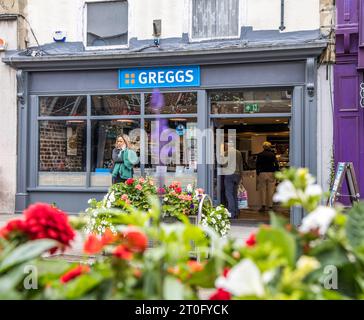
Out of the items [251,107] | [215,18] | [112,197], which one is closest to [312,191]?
[112,197]

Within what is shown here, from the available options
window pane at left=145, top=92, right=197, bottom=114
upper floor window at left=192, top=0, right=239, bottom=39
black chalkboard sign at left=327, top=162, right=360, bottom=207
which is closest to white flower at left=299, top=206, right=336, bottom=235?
black chalkboard sign at left=327, top=162, right=360, bottom=207

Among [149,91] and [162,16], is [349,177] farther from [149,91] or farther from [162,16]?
[162,16]

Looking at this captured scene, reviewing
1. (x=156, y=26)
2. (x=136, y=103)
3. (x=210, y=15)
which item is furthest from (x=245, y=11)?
(x=136, y=103)

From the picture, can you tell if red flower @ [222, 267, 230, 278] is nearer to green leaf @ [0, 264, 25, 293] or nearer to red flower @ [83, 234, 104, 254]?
red flower @ [83, 234, 104, 254]

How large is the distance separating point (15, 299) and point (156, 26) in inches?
463

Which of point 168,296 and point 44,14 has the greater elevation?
point 44,14

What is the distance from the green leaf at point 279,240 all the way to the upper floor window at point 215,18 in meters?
11.3

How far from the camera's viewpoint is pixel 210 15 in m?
12.7

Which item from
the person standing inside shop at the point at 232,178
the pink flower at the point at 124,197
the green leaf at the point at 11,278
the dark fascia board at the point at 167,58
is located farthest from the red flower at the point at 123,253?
the person standing inside shop at the point at 232,178

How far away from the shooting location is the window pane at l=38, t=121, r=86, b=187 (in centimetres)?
1323

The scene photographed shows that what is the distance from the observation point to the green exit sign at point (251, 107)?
12.2m

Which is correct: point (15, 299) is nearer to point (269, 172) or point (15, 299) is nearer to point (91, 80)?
point (91, 80)

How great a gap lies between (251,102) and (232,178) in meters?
2.01
